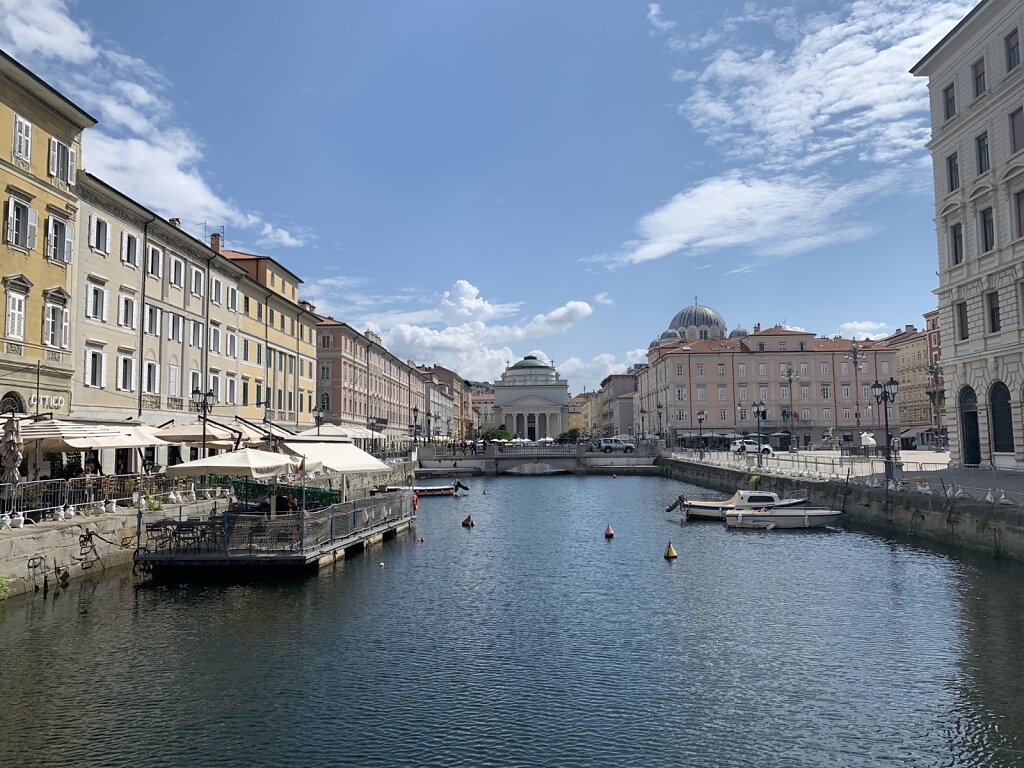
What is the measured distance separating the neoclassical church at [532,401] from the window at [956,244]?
126720 millimetres

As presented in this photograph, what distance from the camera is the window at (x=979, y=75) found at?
3575cm

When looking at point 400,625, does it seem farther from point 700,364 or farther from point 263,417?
point 700,364

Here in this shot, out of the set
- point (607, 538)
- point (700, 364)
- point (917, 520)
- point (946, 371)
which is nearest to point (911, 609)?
point (917, 520)

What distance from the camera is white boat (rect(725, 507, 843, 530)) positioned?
34062 mm

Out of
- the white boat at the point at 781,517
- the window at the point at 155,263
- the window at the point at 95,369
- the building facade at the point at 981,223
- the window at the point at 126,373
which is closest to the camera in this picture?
the window at the point at 95,369

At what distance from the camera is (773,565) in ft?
84.2

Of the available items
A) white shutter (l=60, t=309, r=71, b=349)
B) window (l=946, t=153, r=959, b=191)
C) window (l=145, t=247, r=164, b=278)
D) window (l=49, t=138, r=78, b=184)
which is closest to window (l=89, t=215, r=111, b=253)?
window (l=49, t=138, r=78, b=184)

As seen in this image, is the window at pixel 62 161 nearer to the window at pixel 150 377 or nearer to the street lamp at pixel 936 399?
the window at pixel 150 377

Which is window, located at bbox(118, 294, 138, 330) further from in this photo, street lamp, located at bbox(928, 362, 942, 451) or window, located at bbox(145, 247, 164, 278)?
street lamp, located at bbox(928, 362, 942, 451)

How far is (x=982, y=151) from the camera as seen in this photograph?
36094mm

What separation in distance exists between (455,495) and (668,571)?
35.4 m

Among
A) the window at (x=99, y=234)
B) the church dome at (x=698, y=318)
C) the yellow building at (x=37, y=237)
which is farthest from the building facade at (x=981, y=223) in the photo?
the church dome at (x=698, y=318)

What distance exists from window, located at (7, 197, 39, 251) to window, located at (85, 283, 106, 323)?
14.5ft

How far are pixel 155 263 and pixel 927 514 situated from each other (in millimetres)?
38199
